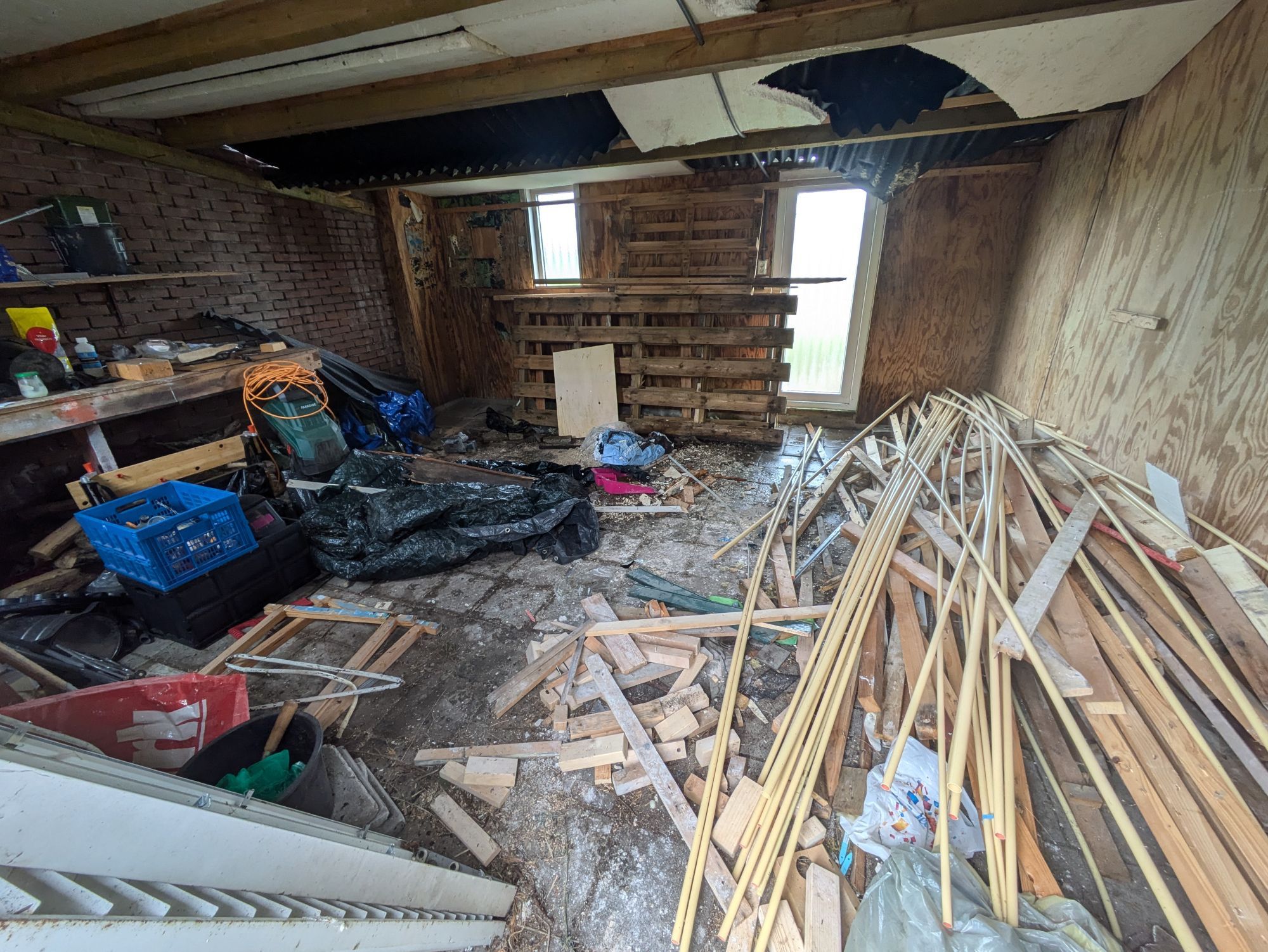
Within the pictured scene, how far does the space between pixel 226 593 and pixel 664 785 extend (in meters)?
2.30

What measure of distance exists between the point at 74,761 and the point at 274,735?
1137 millimetres

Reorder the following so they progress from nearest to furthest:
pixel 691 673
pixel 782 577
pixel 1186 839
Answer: pixel 1186 839, pixel 691 673, pixel 782 577

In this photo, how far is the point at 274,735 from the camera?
5.32 ft

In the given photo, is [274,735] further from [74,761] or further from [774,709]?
[774,709]

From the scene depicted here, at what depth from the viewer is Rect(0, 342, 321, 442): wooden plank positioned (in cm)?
235

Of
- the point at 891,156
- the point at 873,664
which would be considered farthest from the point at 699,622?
the point at 891,156

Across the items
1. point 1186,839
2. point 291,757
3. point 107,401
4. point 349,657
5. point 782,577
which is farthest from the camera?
point 107,401

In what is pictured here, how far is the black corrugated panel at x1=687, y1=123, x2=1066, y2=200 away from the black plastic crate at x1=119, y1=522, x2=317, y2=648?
4.27 meters

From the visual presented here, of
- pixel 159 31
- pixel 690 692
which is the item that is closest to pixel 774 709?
pixel 690 692

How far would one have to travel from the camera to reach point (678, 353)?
497cm

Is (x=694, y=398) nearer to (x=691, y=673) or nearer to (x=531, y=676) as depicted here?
(x=691, y=673)

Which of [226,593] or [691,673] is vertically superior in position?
[226,593]

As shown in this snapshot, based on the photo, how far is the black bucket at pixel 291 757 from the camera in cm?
140

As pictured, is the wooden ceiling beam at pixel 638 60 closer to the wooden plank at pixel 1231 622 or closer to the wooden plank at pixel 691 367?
the wooden plank at pixel 1231 622
